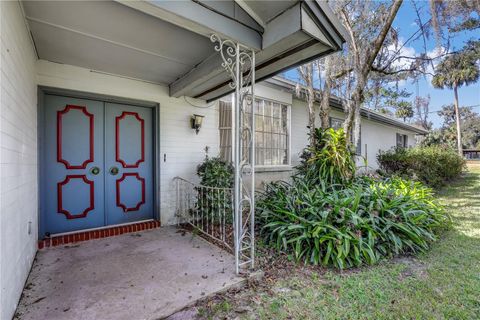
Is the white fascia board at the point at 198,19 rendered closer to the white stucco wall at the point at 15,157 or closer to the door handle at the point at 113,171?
the white stucco wall at the point at 15,157

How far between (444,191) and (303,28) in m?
8.57

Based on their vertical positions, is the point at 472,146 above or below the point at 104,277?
above

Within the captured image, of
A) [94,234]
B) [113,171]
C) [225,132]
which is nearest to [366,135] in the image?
[225,132]

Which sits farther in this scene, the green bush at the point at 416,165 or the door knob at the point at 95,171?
the green bush at the point at 416,165

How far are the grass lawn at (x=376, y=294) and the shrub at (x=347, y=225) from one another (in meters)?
0.19

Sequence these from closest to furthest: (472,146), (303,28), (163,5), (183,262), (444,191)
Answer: (163,5)
(303,28)
(183,262)
(444,191)
(472,146)

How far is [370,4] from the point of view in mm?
5254

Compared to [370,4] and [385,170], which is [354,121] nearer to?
[370,4]

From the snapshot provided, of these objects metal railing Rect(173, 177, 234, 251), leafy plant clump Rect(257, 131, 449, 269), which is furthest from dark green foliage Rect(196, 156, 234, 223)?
leafy plant clump Rect(257, 131, 449, 269)

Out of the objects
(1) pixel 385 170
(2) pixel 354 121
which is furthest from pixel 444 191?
(2) pixel 354 121

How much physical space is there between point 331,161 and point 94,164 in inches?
163

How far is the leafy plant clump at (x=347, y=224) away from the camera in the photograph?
9.49 feet

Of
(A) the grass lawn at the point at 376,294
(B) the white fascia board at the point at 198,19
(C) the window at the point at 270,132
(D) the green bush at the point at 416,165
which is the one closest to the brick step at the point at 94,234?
(A) the grass lawn at the point at 376,294

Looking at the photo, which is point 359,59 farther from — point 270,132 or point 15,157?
point 15,157
